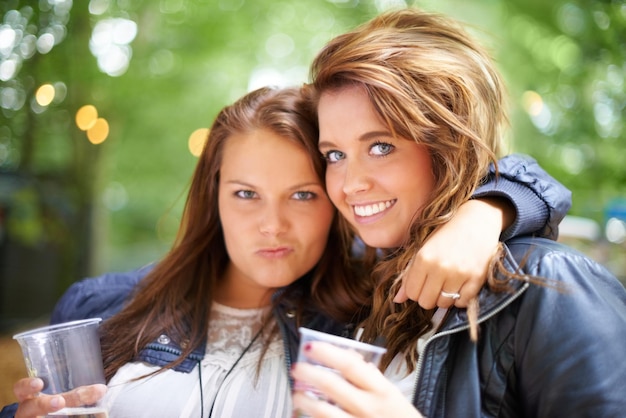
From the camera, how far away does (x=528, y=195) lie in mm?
1688

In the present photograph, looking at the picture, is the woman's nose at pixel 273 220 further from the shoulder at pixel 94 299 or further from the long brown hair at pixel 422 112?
the shoulder at pixel 94 299

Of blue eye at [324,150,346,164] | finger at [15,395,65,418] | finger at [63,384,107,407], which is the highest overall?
blue eye at [324,150,346,164]

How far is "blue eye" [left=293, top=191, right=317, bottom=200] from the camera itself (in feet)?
7.04

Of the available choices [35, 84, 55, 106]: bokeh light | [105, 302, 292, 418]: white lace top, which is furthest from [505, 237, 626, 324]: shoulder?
[35, 84, 55, 106]: bokeh light

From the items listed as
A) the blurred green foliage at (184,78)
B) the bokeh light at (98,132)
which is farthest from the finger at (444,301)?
the bokeh light at (98,132)

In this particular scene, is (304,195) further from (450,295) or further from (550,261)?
(550,261)

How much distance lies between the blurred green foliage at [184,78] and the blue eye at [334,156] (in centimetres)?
132

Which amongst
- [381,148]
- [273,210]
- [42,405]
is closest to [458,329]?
[381,148]

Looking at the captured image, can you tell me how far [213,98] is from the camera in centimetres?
625

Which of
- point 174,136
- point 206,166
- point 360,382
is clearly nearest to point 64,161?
point 174,136

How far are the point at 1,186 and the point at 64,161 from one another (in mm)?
609

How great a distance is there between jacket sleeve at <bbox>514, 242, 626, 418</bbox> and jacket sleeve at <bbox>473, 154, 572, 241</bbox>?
15 cm

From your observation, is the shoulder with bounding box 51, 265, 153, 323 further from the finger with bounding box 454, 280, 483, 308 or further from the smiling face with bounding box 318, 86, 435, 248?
the finger with bounding box 454, 280, 483, 308

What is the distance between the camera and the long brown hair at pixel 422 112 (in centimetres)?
169
